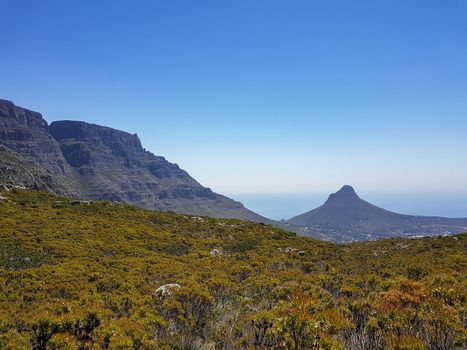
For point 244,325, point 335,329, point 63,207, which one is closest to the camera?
point 335,329

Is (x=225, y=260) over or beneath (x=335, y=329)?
beneath

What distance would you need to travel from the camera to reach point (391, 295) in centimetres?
920

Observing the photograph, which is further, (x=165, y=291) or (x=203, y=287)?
(x=203, y=287)

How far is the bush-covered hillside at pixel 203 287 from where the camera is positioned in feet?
24.6

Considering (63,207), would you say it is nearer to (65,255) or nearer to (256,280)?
(65,255)

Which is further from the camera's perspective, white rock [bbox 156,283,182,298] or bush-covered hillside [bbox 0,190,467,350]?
white rock [bbox 156,283,182,298]

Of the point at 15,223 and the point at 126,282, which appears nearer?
the point at 126,282

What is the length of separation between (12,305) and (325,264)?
62.2 ft

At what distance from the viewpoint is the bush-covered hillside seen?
7.49 meters

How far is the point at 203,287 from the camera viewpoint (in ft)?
46.7

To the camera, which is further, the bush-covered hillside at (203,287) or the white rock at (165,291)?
the white rock at (165,291)

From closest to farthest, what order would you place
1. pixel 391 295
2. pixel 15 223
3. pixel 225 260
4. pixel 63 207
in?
pixel 391 295 → pixel 225 260 → pixel 15 223 → pixel 63 207

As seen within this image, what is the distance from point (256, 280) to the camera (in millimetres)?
16359

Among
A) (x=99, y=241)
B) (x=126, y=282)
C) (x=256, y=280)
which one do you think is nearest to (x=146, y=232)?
(x=99, y=241)
